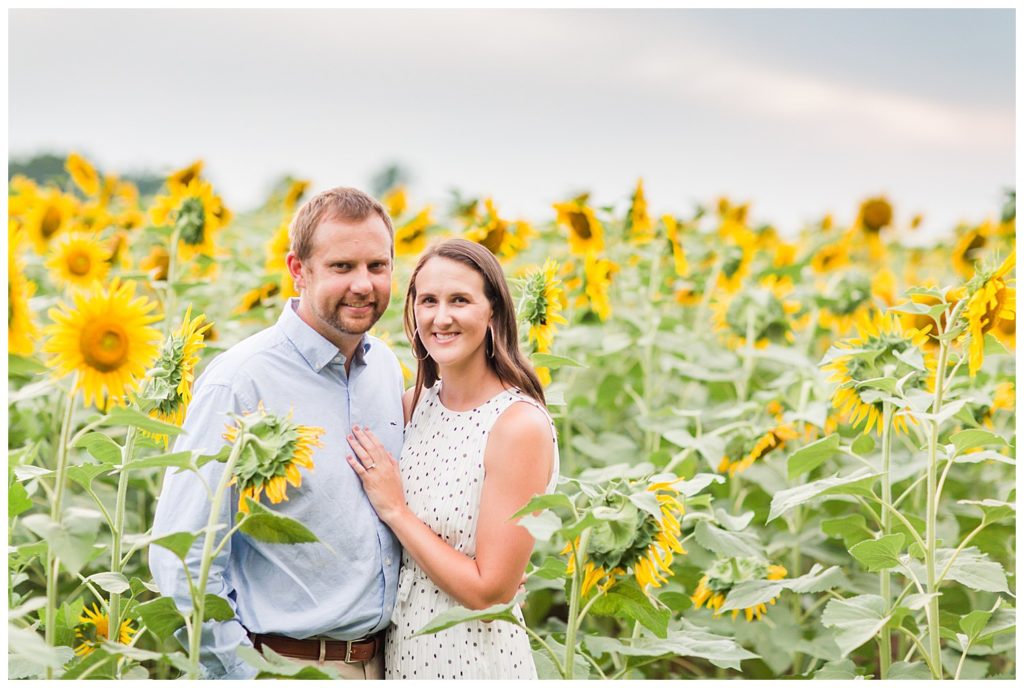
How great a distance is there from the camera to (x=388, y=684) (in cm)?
189

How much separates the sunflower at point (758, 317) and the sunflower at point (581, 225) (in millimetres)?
576

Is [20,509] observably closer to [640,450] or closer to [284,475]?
[284,475]

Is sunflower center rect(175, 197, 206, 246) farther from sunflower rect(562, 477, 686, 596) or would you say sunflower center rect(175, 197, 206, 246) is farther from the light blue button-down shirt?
sunflower rect(562, 477, 686, 596)

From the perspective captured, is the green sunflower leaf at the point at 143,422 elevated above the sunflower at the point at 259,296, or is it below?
above

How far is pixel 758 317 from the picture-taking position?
361cm

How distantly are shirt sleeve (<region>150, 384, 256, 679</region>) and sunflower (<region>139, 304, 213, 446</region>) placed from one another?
44mm

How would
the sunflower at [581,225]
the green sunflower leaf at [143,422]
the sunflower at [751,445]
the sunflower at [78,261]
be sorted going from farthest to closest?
the sunflower at [581,225]
the sunflower at [78,261]
the sunflower at [751,445]
the green sunflower leaf at [143,422]

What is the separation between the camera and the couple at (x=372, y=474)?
1900 millimetres

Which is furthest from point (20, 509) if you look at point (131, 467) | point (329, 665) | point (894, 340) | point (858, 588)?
point (858, 588)

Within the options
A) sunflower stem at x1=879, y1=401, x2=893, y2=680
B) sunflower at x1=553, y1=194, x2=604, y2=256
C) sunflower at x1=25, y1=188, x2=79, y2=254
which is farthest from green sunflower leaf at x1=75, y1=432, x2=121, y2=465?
sunflower at x1=25, y1=188, x2=79, y2=254

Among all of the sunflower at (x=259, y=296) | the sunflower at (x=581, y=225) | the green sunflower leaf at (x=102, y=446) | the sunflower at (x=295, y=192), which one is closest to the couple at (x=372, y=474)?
the green sunflower leaf at (x=102, y=446)

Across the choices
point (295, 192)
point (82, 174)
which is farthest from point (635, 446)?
point (82, 174)

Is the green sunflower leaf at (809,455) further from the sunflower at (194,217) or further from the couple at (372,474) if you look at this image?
the sunflower at (194,217)

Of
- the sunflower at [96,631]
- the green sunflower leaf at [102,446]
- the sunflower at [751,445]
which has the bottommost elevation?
the sunflower at [96,631]
